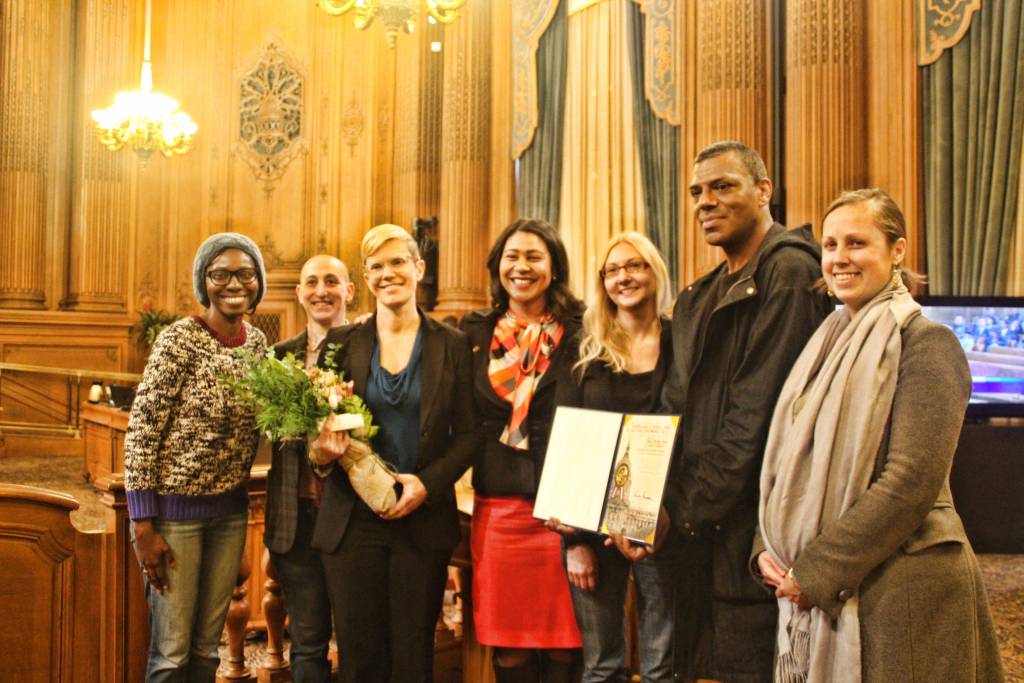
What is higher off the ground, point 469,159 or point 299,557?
point 469,159

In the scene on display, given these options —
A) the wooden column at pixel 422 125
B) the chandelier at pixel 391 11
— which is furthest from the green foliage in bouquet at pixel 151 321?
the chandelier at pixel 391 11

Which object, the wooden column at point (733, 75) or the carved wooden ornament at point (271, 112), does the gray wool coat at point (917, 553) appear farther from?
the carved wooden ornament at point (271, 112)

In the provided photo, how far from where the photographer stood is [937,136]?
192 inches

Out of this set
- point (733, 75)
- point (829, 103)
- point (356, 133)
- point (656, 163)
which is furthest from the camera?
point (356, 133)

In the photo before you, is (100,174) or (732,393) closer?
(732,393)

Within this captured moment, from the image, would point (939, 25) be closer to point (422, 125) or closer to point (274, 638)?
point (274, 638)

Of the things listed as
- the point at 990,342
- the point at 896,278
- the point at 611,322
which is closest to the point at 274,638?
the point at 611,322

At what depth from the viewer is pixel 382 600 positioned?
90.6 inches

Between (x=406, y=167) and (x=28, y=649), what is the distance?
7831mm

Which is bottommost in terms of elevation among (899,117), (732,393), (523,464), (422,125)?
(523,464)

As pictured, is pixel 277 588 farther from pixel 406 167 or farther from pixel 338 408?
pixel 406 167

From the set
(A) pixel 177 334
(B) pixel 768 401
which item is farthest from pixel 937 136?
(A) pixel 177 334

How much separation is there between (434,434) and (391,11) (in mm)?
3736

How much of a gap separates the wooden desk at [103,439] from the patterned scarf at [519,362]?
5470mm
